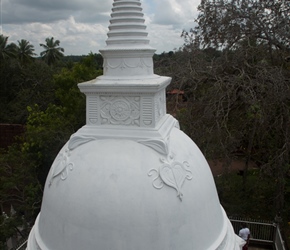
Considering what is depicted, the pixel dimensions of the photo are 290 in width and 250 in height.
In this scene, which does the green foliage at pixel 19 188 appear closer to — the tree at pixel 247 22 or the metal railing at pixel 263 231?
the metal railing at pixel 263 231

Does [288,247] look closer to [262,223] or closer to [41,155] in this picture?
[262,223]

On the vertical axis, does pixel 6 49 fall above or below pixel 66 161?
above

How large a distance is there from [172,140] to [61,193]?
2.54 m

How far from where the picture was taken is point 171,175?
19.1ft

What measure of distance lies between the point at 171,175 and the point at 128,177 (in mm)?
837

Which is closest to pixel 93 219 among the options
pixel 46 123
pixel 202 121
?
pixel 202 121

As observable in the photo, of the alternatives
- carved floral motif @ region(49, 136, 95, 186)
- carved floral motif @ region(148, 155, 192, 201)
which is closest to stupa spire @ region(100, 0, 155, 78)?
carved floral motif @ region(49, 136, 95, 186)

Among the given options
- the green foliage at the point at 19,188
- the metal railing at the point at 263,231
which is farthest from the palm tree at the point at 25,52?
the metal railing at the point at 263,231

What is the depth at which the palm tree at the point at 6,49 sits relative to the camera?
32750 millimetres

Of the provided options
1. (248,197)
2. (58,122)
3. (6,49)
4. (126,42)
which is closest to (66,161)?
(126,42)

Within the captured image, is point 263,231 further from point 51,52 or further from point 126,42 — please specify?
point 51,52

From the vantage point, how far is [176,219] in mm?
5656

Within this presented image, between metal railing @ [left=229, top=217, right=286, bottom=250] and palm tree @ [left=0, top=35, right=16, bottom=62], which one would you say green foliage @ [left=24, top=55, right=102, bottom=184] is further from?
palm tree @ [left=0, top=35, right=16, bottom=62]

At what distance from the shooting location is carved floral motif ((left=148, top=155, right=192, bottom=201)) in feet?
18.7
